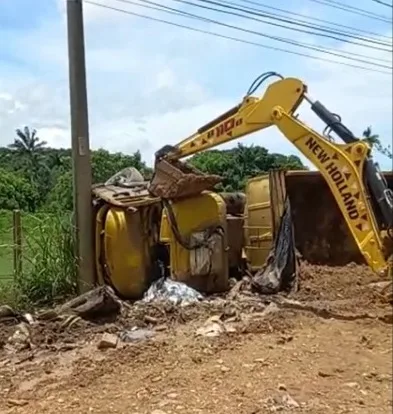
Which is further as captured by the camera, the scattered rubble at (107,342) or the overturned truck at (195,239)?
the overturned truck at (195,239)

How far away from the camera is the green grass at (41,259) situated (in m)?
6.10

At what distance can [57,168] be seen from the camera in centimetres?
714

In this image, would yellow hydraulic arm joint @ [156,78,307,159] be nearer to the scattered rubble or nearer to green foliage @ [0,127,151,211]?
green foliage @ [0,127,151,211]

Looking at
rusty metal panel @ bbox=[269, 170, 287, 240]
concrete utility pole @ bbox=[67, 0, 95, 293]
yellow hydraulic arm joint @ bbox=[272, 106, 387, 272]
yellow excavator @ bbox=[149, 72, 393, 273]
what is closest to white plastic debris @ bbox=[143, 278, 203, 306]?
concrete utility pole @ bbox=[67, 0, 95, 293]

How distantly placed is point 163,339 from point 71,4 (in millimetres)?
2201

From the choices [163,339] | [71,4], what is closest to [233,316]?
[163,339]

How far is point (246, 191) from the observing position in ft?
21.9

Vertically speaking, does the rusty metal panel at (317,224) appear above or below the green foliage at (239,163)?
below

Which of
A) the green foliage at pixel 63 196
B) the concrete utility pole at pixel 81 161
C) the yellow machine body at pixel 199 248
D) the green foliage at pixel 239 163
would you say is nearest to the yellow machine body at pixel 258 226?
the green foliage at pixel 239 163

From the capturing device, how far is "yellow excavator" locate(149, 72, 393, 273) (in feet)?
14.7

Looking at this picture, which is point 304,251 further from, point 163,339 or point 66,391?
point 66,391

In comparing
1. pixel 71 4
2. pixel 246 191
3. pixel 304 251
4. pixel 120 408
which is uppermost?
pixel 71 4

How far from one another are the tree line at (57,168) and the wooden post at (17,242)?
232 mm

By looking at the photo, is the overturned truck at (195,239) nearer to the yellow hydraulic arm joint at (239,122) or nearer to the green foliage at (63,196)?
the green foliage at (63,196)
